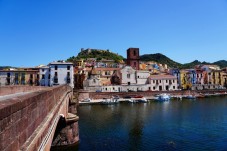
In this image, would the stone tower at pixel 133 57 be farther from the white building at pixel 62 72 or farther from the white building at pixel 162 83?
the white building at pixel 62 72

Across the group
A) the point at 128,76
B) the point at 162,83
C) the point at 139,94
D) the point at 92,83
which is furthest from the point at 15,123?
the point at 162,83

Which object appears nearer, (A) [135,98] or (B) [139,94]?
(A) [135,98]

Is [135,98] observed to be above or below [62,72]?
below

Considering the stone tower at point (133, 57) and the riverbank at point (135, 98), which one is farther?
the stone tower at point (133, 57)

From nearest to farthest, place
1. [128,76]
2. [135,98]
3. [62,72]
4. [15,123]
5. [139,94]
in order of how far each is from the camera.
Answer: [15,123], [62,72], [135,98], [139,94], [128,76]

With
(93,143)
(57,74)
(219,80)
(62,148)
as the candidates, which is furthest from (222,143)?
(219,80)

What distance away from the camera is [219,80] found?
12375 centimetres

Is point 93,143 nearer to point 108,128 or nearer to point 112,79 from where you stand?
point 108,128

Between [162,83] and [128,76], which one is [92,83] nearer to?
[128,76]

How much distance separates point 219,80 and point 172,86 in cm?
3542

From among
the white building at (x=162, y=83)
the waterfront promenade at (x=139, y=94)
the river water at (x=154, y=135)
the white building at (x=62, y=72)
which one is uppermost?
the white building at (x=62, y=72)

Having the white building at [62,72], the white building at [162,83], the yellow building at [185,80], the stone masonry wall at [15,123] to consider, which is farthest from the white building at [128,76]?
the stone masonry wall at [15,123]

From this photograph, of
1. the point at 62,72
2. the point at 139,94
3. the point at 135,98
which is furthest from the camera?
the point at 139,94

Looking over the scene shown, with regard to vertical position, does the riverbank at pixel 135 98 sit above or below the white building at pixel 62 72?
below
